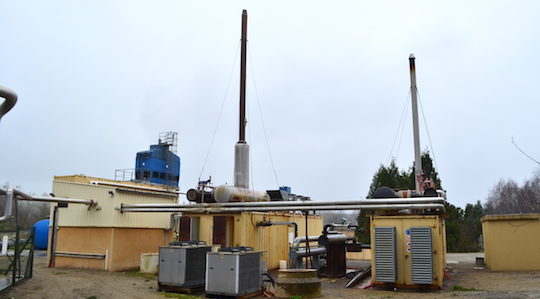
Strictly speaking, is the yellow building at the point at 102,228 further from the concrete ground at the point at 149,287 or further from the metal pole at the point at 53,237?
the concrete ground at the point at 149,287

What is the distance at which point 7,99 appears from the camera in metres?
8.43

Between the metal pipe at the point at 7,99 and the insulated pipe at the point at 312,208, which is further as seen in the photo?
the insulated pipe at the point at 312,208

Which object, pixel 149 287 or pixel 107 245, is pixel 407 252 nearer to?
pixel 149 287

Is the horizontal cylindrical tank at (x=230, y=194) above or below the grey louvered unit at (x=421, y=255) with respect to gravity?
above

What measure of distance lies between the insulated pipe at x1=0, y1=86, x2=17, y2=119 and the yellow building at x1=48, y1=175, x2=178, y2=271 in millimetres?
12163

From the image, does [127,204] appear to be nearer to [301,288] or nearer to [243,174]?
[243,174]

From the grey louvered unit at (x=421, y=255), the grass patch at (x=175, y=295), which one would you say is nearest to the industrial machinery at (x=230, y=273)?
the grass patch at (x=175, y=295)

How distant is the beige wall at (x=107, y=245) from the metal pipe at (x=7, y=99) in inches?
481

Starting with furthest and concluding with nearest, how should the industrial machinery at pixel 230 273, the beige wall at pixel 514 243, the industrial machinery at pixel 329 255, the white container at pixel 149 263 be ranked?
the beige wall at pixel 514 243
the white container at pixel 149 263
the industrial machinery at pixel 329 255
the industrial machinery at pixel 230 273

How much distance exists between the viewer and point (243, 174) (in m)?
22.8

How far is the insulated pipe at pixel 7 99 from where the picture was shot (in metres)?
8.27

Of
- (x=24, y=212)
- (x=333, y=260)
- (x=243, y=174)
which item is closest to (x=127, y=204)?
(x=243, y=174)

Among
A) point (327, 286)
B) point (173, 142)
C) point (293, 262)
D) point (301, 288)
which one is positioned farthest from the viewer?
point (173, 142)

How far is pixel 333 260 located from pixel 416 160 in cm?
735
